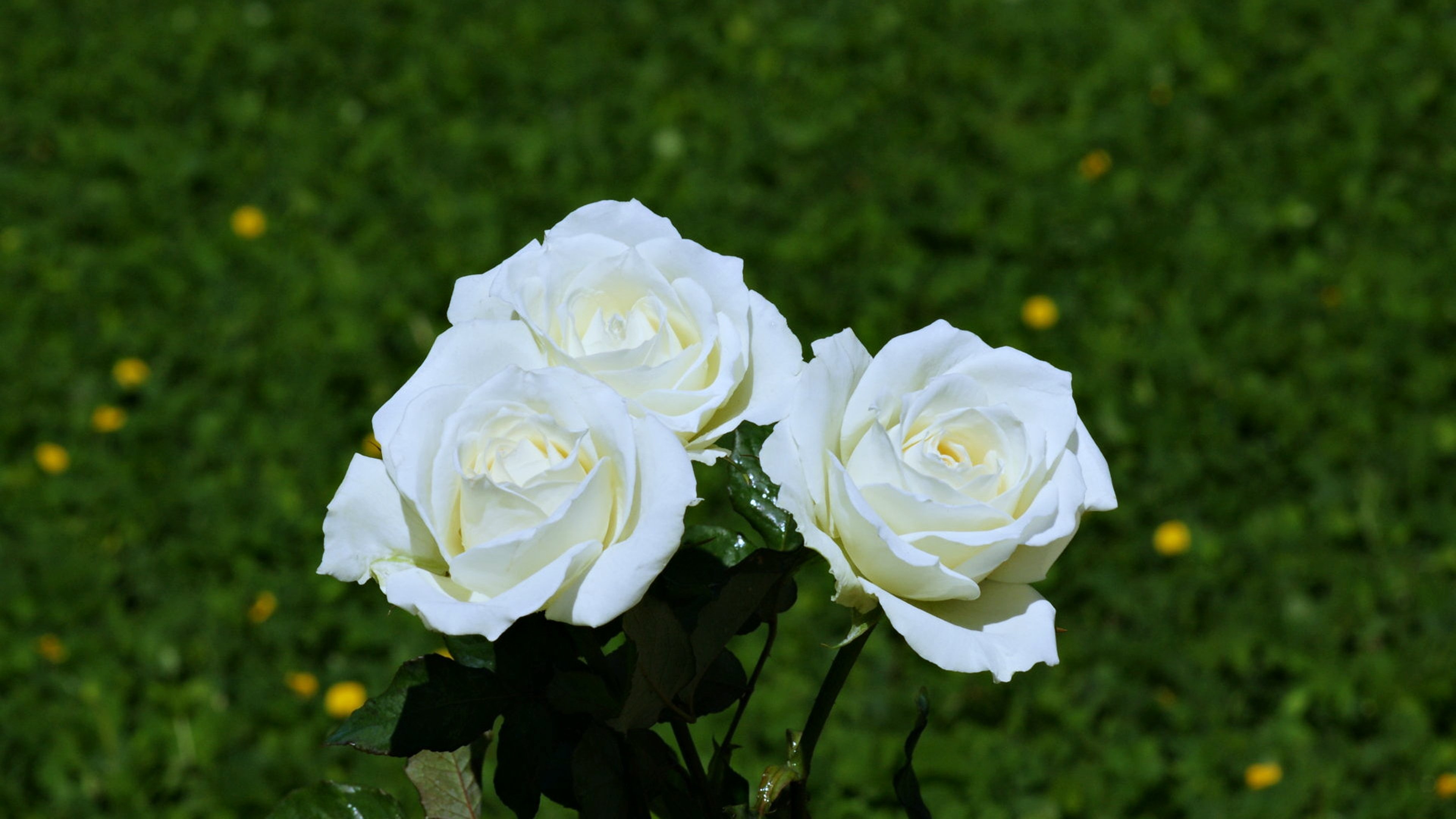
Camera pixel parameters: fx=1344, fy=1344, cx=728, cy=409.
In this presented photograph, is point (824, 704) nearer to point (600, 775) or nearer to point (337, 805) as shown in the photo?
point (600, 775)

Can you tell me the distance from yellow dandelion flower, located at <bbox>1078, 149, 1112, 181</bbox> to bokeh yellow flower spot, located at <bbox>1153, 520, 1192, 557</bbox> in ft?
3.56

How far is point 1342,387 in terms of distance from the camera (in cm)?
289

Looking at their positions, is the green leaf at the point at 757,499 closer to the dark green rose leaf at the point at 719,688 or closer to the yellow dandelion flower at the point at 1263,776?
the dark green rose leaf at the point at 719,688

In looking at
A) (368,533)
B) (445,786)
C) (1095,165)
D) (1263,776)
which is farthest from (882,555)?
(1095,165)

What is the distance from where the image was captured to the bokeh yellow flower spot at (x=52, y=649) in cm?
253

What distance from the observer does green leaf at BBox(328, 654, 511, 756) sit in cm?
89

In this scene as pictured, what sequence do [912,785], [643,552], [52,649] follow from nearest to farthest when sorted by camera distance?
1. [643,552]
2. [912,785]
3. [52,649]

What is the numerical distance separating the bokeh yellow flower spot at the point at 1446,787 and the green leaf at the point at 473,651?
6.27ft

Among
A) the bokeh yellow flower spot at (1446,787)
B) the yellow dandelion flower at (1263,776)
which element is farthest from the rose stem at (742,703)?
the bokeh yellow flower spot at (1446,787)

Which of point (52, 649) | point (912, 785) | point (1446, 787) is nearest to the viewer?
point (912, 785)

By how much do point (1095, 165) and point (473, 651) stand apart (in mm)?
2825

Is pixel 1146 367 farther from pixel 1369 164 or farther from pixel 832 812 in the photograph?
pixel 832 812

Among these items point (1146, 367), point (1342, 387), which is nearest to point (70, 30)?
point (1146, 367)

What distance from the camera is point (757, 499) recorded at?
33.1 inches
